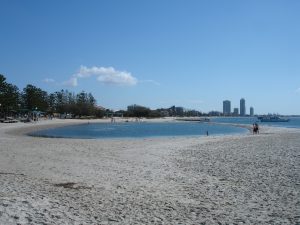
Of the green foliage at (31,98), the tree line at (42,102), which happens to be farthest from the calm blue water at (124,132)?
the green foliage at (31,98)

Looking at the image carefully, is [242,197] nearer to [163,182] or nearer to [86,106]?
[163,182]

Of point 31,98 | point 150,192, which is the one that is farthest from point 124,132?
point 31,98

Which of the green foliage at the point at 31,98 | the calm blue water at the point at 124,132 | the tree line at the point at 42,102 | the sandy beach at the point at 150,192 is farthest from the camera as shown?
the green foliage at the point at 31,98

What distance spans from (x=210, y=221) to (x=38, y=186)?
555 cm

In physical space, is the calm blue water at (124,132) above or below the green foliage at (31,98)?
below

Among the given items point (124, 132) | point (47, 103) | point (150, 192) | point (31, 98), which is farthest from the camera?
point (47, 103)

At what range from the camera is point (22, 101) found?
123625 mm

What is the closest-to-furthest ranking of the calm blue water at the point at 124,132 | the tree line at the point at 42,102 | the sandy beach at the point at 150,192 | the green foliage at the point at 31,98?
the sandy beach at the point at 150,192, the calm blue water at the point at 124,132, the tree line at the point at 42,102, the green foliage at the point at 31,98

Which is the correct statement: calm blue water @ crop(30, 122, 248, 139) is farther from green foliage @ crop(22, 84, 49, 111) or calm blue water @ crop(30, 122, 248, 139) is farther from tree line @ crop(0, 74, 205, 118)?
green foliage @ crop(22, 84, 49, 111)

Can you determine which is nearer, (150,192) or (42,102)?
(150,192)

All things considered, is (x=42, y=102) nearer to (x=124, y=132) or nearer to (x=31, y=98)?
(x=31, y=98)

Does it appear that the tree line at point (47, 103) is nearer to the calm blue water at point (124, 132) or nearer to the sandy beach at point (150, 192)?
the calm blue water at point (124, 132)

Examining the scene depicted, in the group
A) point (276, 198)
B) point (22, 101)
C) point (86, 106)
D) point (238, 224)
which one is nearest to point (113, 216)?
point (238, 224)

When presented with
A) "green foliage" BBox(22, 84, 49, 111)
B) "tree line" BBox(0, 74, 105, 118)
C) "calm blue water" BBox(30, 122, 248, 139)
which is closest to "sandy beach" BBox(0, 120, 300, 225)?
"calm blue water" BBox(30, 122, 248, 139)
